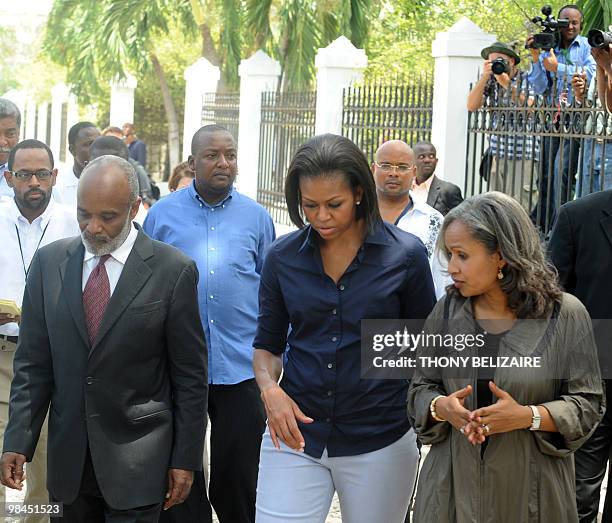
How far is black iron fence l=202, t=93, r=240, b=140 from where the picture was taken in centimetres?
1994

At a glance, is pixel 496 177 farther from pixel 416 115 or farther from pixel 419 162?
pixel 416 115

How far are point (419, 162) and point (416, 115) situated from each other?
241 cm

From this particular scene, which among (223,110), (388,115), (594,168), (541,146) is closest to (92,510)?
(594,168)

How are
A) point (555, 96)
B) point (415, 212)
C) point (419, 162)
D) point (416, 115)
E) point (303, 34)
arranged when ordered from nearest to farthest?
point (415, 212) < point (555, 96) < point (419, 162) < point (416, 115) < point (303, 34)

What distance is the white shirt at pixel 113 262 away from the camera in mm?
4816

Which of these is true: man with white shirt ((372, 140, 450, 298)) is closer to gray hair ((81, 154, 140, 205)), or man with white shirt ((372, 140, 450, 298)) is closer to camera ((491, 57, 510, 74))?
gray hair ((81, 154, 140, 205))

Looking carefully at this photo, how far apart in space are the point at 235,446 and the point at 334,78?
32.5 feet

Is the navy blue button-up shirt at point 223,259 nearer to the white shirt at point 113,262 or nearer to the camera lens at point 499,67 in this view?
the white shirt at point 113,262

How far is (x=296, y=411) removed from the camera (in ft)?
14.6

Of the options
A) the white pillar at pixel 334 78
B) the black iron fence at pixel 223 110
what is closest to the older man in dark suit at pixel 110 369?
the white pillar at pixel 334 78

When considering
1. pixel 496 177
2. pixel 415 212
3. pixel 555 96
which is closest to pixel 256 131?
pixel 496 177

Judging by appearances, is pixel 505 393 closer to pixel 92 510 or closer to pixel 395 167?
pixel 92 510

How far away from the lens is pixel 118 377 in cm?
468

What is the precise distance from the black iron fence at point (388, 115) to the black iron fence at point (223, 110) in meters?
4.97
